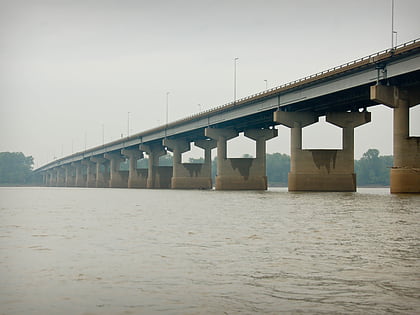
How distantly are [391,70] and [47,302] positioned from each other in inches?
1950

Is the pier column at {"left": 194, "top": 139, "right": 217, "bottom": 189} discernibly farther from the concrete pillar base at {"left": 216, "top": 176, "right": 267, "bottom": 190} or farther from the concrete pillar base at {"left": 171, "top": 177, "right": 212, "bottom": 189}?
the concrete pillar base at {"left": 216, "top": 176, "right": 267, "bottom": 190}

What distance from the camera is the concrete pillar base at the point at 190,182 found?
11190 centimetres

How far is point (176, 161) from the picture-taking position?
116188 millimetres

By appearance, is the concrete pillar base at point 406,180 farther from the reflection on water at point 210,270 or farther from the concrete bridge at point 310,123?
the reflection on water at point 210,270

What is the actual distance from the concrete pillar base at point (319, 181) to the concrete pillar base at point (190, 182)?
39992 mm

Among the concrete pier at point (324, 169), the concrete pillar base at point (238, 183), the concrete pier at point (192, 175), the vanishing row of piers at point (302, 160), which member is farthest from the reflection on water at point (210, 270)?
the concrete pier at point (192, 175)

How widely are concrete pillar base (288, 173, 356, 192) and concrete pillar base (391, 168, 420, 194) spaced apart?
56.9 ft

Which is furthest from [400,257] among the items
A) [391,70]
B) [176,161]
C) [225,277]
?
[176,161]

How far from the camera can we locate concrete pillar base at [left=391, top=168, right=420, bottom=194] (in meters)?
53.8

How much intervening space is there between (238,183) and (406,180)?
141 feet

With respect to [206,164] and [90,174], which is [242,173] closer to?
[206,164]

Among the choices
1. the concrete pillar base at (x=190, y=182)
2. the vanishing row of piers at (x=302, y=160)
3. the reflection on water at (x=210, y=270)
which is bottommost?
the reflection on water at (x=210, y=270)

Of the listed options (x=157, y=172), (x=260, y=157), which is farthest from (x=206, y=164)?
(x=260, y=157)

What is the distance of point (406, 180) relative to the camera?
2135 inches
